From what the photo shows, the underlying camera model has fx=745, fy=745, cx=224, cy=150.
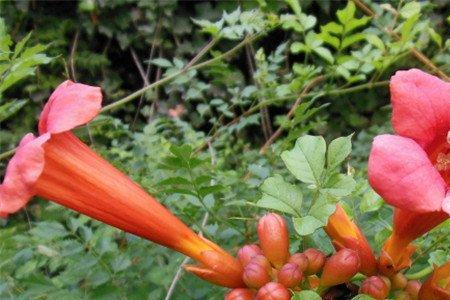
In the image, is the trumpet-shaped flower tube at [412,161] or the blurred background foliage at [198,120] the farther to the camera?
the blurred background foliage at [198,120]

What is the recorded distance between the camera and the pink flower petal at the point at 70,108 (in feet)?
3.59

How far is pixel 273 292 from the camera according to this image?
110cm

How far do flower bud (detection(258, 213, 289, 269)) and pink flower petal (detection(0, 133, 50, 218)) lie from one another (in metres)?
0.37

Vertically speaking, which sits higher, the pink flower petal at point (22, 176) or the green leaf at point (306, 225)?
the pink flower petal at point (22, 176)

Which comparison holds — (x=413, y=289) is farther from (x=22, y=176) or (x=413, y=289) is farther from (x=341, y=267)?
(x=22, y=176)

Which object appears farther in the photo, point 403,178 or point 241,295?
point 241,295

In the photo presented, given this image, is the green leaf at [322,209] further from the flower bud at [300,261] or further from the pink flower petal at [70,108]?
the pink flower petal at [70,108]

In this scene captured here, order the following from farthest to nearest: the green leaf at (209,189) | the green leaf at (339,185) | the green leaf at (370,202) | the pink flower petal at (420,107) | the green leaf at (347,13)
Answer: the green leaf at (347,13) → the green leaf at (209,189) → the green leaf at (370,202) → the green leaf at (339,185) → the pink flower petal at (420,107)

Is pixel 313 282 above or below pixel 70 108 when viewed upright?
below

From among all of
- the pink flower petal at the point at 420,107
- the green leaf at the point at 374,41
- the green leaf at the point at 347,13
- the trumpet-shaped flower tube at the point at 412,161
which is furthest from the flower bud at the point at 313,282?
the green leaf at the point at 374,41

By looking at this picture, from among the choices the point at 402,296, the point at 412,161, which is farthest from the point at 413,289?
the point at 412,161

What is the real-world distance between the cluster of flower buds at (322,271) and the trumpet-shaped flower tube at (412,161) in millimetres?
38

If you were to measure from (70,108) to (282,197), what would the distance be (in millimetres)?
348

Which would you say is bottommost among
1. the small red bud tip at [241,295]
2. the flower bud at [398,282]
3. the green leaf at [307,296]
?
the flower bud at [398,282]
